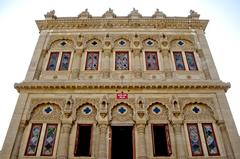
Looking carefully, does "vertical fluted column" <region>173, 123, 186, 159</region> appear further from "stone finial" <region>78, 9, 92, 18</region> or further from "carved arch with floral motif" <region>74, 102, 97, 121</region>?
"stone finial" <region>78, 9, 92, 18</region>

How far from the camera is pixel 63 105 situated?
37.8 ft

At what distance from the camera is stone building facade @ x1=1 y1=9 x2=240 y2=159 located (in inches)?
409

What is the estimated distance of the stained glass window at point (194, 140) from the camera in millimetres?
10234

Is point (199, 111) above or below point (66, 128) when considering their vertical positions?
above

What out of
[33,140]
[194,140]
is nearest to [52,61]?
[33,140]

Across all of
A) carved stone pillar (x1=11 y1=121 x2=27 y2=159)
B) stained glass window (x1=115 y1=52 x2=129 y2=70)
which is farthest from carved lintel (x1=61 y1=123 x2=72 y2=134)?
stained glass window (x1=115 y1=52 x2=129 y2=70)

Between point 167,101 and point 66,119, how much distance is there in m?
4.29

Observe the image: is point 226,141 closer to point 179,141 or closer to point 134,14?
point 179,141

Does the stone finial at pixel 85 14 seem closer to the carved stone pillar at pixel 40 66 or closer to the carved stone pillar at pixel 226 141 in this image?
the carved stone pillar at pixel 40 66

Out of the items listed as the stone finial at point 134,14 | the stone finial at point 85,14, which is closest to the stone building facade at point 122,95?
the stone finial at point 85,14

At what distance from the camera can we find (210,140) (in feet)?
34.6

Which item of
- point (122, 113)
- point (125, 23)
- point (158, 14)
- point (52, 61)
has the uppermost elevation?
point (158, 14)

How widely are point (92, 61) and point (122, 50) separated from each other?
1.67 m

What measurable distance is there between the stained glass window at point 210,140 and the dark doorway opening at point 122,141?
9.64 feet
